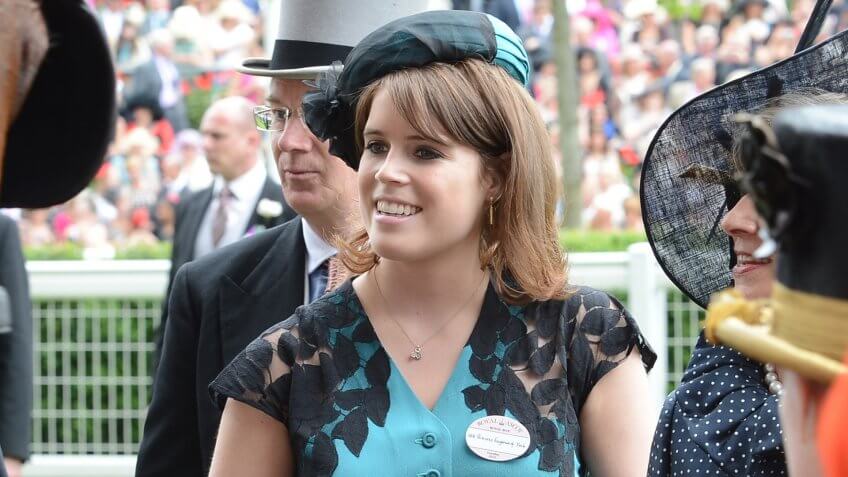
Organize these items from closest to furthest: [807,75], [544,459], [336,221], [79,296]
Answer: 1. [807,75]
2. [544,459]
3. [336,221]
4. [79,296]

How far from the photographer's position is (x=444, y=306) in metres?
2.90

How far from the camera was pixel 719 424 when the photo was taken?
2492 mm

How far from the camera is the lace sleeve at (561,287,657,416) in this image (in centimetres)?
285

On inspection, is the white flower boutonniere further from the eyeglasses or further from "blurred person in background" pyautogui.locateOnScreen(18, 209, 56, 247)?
"blurred person in background" pyautogui.locateOnScreen(18, 209, 56, 247)

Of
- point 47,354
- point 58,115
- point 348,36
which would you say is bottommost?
point 47,354

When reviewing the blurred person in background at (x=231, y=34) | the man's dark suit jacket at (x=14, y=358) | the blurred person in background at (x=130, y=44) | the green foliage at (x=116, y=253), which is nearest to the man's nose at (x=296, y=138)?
the man's dark suit jacket at (x=14, y=358)

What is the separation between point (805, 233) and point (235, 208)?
5875mm

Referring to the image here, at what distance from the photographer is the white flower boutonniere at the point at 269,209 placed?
21.0 feet

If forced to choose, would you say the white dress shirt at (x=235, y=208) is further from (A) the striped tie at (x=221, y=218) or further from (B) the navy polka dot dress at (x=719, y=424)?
(B) the navy polka dot dress at (x=719, y=424)

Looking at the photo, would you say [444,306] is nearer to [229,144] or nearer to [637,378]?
[637,378]

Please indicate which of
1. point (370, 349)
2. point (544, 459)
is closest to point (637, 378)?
point (544, 459)

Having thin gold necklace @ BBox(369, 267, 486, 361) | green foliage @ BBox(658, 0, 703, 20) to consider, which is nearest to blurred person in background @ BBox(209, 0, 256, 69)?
green foliage @ BBox(658, 0, 703, 20)

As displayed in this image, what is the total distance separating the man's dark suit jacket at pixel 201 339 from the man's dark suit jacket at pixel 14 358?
188 centimetres

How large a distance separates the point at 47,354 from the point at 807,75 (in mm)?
5809
